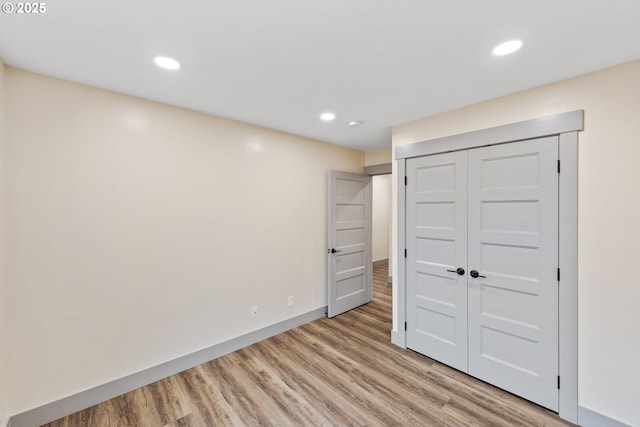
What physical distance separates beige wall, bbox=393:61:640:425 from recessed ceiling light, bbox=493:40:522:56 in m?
0.74

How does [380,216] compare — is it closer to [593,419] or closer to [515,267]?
[515,267]

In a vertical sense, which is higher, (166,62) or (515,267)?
(166,62)

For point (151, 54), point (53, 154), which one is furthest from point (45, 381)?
point (151, 54)

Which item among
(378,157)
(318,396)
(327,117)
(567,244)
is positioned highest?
(327,117)

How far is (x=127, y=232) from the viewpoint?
224cm

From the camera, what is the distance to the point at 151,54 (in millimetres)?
1661

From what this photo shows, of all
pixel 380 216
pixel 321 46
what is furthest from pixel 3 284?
pixel 380 216

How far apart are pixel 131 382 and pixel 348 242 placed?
2.85 m

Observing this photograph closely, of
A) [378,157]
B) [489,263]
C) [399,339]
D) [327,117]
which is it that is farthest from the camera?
[378,157]

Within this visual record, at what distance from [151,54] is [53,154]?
1.09m

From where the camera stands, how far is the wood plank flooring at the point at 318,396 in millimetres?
1940

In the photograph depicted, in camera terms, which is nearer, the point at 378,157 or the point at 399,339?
the point at 399,339

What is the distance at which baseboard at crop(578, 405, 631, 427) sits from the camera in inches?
69.7

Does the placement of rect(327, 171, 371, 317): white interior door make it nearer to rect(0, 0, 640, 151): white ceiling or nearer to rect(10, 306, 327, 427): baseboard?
rect(10, 306, 327, 427): baseboard
